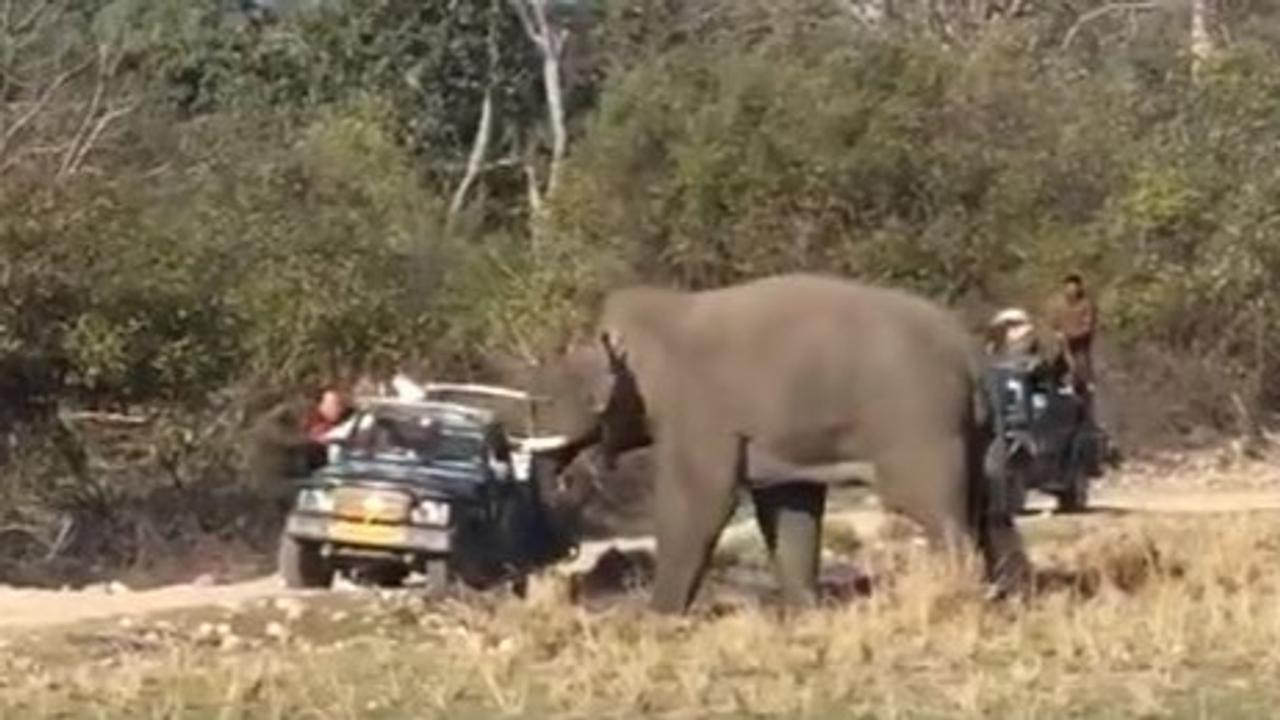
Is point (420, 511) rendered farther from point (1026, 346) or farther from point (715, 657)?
point (1026, 346)

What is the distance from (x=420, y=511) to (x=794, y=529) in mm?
3315

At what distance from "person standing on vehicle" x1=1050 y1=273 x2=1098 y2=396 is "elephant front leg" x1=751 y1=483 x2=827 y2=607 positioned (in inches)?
433

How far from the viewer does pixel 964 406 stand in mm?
19891

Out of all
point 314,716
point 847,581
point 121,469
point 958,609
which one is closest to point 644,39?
point 121,469

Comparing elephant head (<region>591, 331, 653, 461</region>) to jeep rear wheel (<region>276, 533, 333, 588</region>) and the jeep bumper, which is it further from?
jeep rear wheel (<region>276, 533, 333, 588</region>)

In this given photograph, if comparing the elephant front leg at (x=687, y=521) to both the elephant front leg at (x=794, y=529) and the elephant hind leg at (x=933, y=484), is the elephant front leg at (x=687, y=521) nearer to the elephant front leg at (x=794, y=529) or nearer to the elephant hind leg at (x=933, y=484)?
the elephant front leg at (x=794, y=529)

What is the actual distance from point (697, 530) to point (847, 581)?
1922mm

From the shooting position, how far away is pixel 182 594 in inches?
912

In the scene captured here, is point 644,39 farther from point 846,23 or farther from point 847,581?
point 847,581

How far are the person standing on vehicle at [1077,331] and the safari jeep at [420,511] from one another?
8714mm

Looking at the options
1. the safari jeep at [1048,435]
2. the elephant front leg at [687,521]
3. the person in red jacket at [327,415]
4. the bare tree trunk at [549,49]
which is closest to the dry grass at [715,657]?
the elephant front leg at [687,521]

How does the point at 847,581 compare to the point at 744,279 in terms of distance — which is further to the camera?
the point at 744,279

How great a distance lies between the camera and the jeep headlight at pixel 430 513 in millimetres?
22016

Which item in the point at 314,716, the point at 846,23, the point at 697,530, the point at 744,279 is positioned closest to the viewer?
the point at 314,716
